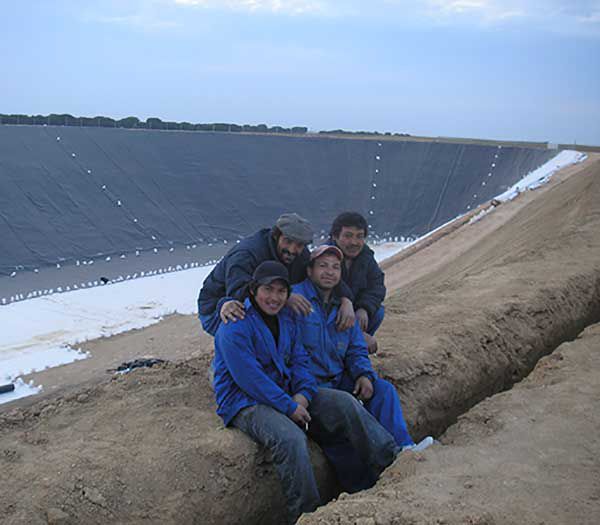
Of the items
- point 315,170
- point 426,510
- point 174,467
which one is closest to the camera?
point 426,510

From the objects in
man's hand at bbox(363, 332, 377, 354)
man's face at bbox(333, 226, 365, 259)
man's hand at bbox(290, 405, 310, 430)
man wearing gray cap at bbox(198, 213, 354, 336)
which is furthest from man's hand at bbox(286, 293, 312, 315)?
man's hand at bbox(363, 332, 377, 354)

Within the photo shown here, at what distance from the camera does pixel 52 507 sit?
353 centimetres

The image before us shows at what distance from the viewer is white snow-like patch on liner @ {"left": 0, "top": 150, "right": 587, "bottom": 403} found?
1328cm

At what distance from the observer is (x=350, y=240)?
4.99m

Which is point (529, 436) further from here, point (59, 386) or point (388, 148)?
point (388, 148)

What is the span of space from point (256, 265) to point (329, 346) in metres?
0.79

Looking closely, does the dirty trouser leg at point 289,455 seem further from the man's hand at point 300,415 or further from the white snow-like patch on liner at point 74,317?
the white snow-like patch on liner at point 74,317

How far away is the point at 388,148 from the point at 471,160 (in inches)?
190

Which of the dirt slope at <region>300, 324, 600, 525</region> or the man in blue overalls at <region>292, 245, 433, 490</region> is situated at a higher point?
the man in blue overalls at <region>292, 245, 433, 490</region>

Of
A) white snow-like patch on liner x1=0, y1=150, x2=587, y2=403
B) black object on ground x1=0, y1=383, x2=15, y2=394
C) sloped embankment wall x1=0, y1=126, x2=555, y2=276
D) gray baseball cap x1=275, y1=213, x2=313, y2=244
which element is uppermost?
gray baseball cap x1=275, y1=213, x2=313, y2=244

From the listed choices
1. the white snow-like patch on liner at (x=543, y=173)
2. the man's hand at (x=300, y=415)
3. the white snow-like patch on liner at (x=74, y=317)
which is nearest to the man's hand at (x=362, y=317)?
the man's hand at (x=300, y=415)

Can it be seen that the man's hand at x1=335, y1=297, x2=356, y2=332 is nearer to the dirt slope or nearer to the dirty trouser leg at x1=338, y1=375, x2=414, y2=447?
the dirty trouser leg at x1=338, y1=375, x2=414, y2=447

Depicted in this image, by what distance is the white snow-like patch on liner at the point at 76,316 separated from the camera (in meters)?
13.3

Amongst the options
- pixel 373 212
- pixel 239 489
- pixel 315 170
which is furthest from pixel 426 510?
pixel 315 170
